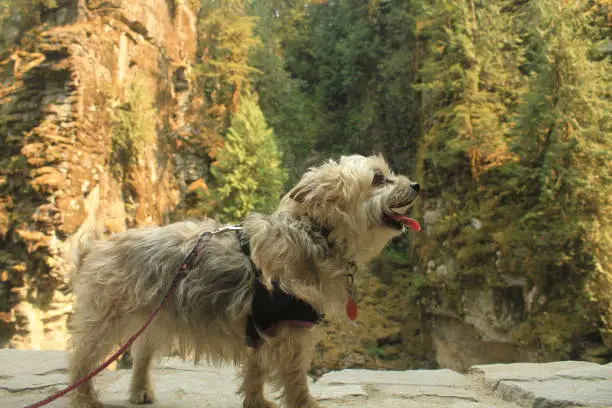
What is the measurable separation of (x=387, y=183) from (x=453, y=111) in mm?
8731

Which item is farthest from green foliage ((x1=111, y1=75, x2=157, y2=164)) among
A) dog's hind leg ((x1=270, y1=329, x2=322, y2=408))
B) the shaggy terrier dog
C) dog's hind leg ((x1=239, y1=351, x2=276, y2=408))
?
dog's hind leg ((x1=270, y1=329, x2=322, y2=408))

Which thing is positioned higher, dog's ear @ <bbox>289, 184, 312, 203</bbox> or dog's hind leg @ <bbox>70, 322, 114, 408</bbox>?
dog's ear @ <bbox>289, 184, 312, 203</bbox>

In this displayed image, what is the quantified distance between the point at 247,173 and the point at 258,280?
34.9ft

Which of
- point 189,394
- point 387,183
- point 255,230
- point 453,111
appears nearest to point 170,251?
point 255,230

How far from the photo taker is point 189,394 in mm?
3537

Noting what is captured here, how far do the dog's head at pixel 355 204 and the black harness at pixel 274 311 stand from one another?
43 centimetres

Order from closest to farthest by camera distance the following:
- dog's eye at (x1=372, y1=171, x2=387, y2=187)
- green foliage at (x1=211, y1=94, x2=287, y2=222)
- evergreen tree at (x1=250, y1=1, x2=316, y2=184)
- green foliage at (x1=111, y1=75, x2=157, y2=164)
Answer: dog's eye at (x1=372, y1=171, x2=387, y2=187) → green foliage at (x1=111, y1=75, x2=157, y2=164) → green foliage at (x1=211, y1=94, x2=287, y2=222) → evergreen tree at (x1=250, y1=1, x2=316, y2=184)

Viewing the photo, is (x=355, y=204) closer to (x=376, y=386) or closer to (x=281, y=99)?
(x=376, y=386)

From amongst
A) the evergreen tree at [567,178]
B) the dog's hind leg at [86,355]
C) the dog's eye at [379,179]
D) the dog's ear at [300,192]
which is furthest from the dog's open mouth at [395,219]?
the evergreen tree at [567,178]

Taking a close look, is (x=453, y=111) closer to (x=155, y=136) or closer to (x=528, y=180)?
(x=528, y=180)

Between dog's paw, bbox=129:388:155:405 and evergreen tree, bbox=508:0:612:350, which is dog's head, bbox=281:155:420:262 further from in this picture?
evergreen tree, bbox=508:0:612:350

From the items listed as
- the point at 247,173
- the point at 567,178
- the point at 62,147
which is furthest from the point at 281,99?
the point at 567,178

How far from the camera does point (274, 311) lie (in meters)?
2.74

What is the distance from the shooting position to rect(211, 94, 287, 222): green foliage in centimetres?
1305
